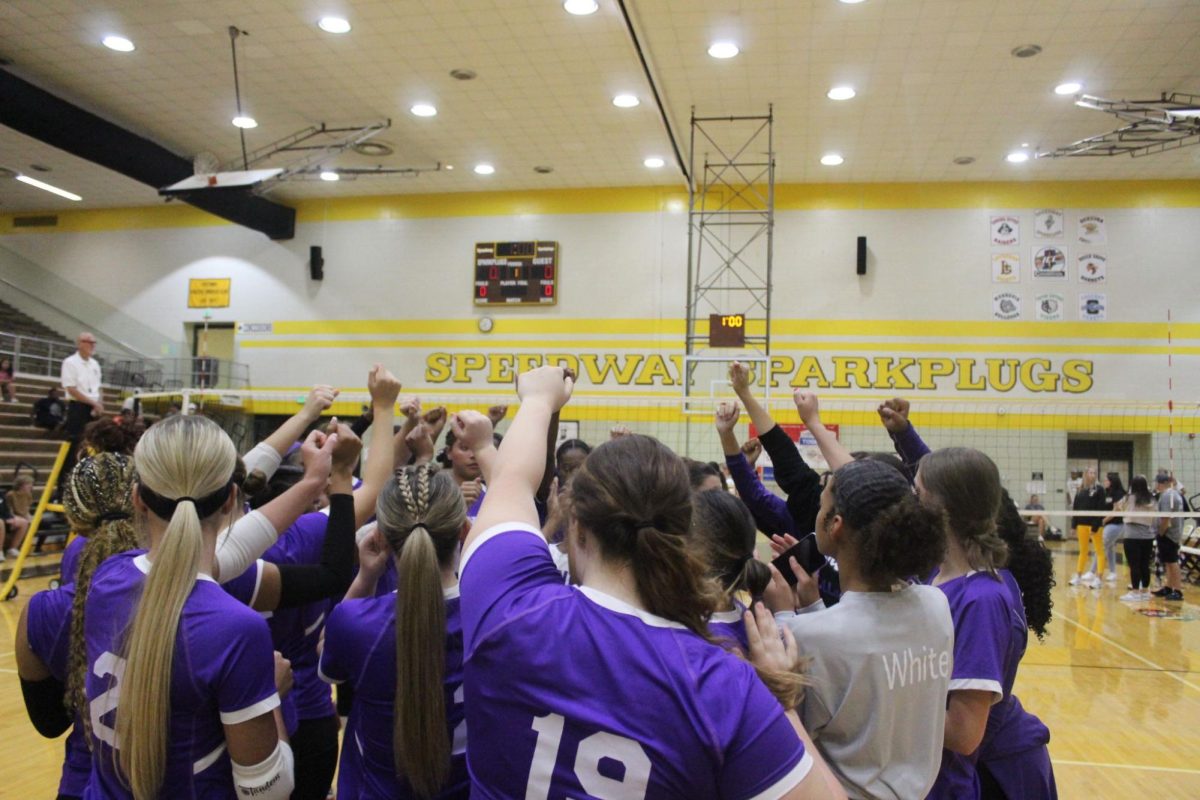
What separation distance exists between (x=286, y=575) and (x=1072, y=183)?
665 inches

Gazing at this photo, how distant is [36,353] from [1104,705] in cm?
2009

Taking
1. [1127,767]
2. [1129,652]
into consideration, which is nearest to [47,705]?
[1127,767]

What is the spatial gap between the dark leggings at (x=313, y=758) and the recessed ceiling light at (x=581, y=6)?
933 cm

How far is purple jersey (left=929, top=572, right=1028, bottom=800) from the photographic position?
193 centimetres

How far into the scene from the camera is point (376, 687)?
2.05 metres

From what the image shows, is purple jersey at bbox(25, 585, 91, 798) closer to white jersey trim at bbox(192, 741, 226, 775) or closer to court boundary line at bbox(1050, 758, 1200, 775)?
white jersey trim at bbox(192, 741, 226, 775)

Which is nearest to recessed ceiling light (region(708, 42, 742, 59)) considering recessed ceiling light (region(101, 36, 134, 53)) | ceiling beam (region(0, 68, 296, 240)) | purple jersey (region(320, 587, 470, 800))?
ceiling beam (region(0, 68, 296, 240))

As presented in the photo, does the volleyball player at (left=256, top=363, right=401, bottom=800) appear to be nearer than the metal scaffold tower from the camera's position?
Yes

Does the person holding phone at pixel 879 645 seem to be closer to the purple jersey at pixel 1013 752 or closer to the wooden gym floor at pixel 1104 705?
the purple jersey at pixel 1013 752

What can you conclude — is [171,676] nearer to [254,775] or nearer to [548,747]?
[254,775]

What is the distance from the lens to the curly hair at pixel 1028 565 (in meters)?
2.47

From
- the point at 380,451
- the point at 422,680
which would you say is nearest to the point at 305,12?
the point at 380,451

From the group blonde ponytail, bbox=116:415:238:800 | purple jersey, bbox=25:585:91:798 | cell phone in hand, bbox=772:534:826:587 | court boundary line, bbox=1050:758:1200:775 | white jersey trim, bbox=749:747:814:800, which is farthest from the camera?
court boundary line, bbox=1050:758:1200:775

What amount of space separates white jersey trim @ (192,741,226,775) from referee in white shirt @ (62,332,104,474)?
1006 cm
